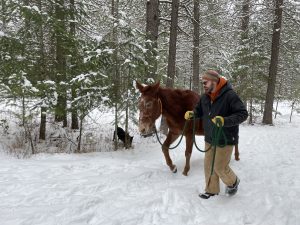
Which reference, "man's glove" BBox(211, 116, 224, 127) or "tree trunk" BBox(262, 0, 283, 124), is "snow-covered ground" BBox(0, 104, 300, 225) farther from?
"tree trunk" BBox(262, 0, 283, 124)

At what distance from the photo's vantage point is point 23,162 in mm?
6988

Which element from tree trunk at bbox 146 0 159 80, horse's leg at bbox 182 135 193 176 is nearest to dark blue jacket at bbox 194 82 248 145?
horse's leg at bbox 182 135 193 176

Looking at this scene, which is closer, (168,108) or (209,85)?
(209,85)

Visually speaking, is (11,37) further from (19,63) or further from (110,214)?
(110,214)

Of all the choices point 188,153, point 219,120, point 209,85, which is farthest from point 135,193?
point 209,85

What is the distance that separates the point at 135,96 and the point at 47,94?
2599 mm

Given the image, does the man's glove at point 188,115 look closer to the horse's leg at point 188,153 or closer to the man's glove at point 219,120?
the man's glove at point 219,120

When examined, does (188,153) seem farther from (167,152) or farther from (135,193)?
(135,193)

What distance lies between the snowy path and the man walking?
13.0 inches

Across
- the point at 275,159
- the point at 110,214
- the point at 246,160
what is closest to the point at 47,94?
the point at 110,214

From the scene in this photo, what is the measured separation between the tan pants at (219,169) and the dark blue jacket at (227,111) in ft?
0.51

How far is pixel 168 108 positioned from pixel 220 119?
207 centimetres

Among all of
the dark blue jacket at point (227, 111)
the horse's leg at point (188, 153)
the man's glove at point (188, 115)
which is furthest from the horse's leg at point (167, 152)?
the dark blue jacket at point (227, 111)

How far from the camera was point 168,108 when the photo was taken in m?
6.00
